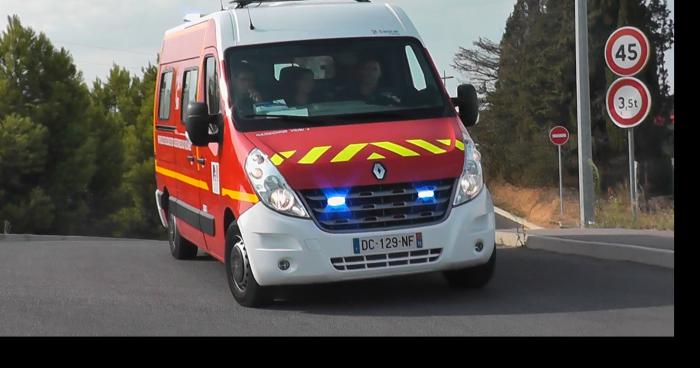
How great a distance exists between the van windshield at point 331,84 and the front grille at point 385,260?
3.69 ft

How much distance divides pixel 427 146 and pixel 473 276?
Answer: 125 cm

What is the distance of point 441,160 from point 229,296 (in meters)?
2.31

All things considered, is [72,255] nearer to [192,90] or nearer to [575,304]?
[192,90]

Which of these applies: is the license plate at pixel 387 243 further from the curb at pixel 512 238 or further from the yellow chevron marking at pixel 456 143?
the curb at pixel 512 238

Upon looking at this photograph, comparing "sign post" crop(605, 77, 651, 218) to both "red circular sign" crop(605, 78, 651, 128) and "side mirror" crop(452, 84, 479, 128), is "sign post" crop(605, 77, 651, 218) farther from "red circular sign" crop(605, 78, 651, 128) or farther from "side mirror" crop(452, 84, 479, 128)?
"side mirror" crop(452, 84, 479, 128)

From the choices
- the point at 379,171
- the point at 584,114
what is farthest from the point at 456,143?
the point at 584,114

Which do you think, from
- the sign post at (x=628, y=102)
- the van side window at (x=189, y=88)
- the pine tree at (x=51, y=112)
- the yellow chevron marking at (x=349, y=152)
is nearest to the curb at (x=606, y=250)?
the sign post at (x=628, y=102)

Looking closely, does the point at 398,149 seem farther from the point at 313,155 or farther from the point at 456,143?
the point at 313,155

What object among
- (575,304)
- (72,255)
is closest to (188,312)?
(575,304)

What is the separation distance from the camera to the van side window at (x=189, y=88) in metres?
10.6

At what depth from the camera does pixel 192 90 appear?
1082 centimetres

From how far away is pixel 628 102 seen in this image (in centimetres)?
1305

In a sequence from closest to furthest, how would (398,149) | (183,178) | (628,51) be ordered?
(398,149)
(183,178)
(628,51)

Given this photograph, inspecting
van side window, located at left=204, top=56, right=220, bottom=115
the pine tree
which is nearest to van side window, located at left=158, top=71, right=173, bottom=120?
van side window, located at left=204, top=56, right=220, bottom=115
